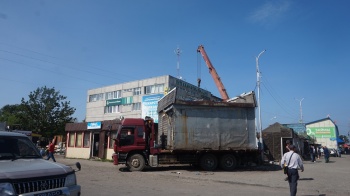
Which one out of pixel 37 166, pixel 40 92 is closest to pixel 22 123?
pixel 40 92

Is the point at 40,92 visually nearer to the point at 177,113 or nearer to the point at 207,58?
the point at 207,58

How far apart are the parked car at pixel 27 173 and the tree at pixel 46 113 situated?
4888cm

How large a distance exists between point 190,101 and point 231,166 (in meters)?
4.58

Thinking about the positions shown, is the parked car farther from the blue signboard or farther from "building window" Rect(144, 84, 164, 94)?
"building window" Rect(144, 84, 164, 94)

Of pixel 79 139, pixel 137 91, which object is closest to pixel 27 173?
pixel 79 139

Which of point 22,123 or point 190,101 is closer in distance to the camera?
point 190,101

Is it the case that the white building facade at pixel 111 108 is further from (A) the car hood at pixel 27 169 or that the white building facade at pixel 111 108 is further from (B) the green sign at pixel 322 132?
(B) the green sign at pixel 322 132

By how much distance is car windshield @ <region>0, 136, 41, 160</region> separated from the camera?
5370mm

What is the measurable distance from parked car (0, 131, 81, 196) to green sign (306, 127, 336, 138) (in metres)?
63.6

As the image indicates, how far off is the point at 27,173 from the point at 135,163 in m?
12.9

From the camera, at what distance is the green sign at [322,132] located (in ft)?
195

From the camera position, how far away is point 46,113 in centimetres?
5147

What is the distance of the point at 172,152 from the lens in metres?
17.1

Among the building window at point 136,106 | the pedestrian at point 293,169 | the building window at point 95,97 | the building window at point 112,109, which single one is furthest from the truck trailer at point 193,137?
the building window at point 95,97
